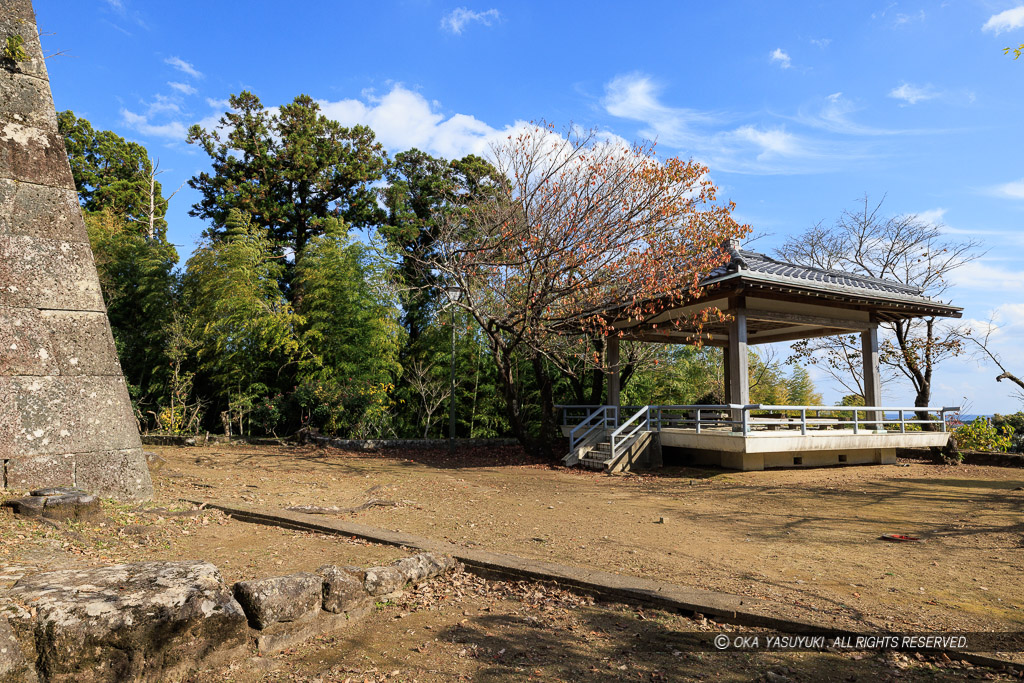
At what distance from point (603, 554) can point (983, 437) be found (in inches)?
467

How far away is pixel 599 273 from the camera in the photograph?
1173 centimetres

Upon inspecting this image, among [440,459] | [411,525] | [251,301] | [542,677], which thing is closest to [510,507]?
[411,525]

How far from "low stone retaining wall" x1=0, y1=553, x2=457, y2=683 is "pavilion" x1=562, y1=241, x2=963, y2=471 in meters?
8.06

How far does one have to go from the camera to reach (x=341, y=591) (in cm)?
362

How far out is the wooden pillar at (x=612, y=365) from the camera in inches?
535

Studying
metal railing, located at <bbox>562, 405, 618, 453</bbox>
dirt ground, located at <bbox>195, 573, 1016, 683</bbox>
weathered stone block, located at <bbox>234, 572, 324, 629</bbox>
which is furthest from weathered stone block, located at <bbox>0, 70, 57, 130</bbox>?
metal railing, located at <bbox>562, 405, 618, 453</bbox>

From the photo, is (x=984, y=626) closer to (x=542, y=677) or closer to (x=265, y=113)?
(x=542, y=677)

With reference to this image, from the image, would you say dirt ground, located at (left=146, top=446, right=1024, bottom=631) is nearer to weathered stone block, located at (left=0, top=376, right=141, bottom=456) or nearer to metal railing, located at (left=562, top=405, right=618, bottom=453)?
weathered stone block, located at (left=0, top=376, right=141, bottom=456)

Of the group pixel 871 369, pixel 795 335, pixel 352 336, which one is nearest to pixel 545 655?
pixel 871 369

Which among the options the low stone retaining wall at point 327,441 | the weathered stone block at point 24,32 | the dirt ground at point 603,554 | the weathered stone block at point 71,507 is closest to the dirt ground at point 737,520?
the dirt ground at point 603,554

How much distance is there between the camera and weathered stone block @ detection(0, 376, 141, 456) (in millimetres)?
5691

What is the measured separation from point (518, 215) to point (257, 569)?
27.0 ft

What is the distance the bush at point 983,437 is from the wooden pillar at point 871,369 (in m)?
1.85

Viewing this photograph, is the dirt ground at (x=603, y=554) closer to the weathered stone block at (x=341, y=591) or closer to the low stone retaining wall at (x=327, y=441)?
the weathered stone block at (x=341, y=591)
